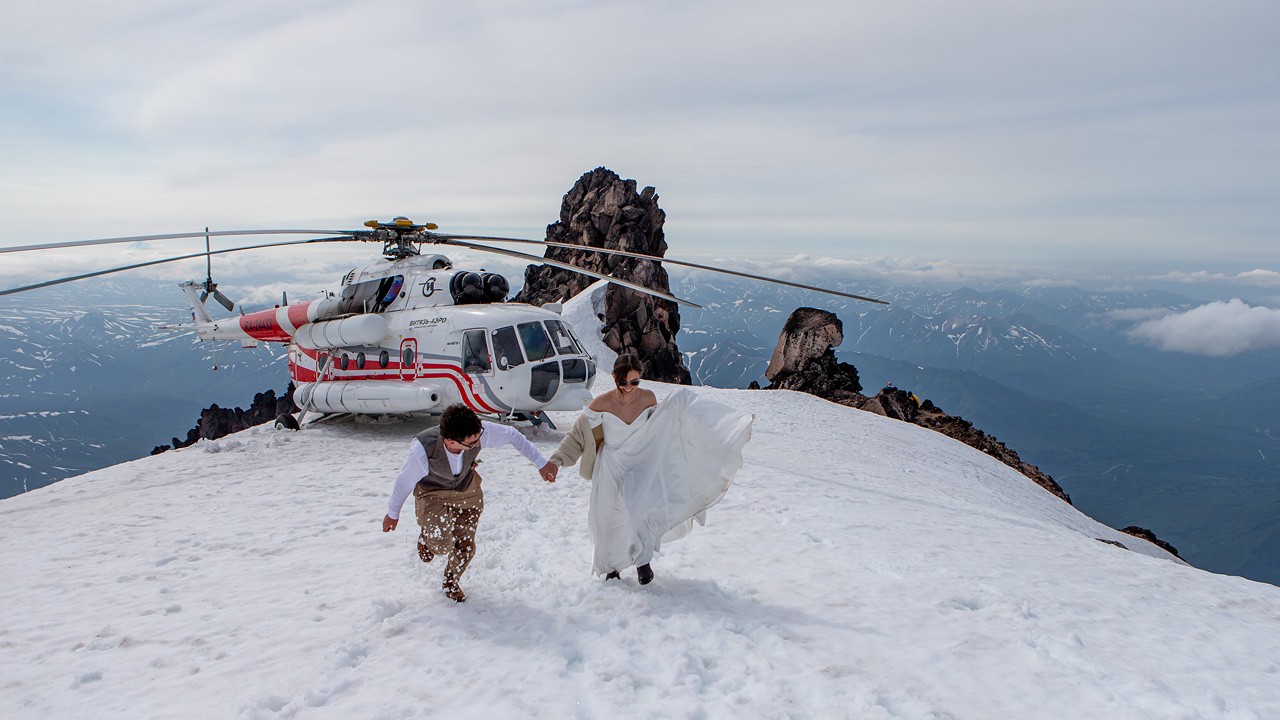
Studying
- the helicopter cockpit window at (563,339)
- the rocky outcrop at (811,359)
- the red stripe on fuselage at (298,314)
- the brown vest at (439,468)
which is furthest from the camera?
the rocky outcrop at (811,359)

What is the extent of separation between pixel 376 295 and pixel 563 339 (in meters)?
4.69

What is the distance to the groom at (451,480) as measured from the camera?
5730 millimetres

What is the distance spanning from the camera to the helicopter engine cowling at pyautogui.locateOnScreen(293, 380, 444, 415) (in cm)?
1445

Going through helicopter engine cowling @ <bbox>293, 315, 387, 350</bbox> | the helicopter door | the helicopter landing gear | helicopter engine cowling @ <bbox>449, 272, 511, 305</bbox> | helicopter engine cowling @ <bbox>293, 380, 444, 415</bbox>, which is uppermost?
helicopter engine cowling @ <bbox>449, 272, 511, 305</bbox>

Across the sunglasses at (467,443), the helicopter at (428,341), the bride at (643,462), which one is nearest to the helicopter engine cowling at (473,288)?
the helicopter at (428,341)

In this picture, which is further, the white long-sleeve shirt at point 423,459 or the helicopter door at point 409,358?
the helicopter door at point 409,358

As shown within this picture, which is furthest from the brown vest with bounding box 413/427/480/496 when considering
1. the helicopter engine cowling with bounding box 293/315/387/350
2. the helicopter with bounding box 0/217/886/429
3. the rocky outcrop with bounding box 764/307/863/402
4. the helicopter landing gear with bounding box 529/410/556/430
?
the rocky outcrop with bounding box 764/307/863/402

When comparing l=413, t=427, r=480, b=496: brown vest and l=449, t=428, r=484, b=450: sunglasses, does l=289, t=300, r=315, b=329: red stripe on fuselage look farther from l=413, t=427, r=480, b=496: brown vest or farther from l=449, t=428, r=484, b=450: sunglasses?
l=449, t=428, r=484, b=450: sunglasses

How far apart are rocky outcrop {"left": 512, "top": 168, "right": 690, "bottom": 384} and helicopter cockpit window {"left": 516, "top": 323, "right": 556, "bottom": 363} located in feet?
84.9

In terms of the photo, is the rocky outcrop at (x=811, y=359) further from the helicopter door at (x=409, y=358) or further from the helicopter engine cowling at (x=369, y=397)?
the helicopter engine cowling at (x=369, y=397)

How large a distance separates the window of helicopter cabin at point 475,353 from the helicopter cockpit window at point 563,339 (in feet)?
4.72

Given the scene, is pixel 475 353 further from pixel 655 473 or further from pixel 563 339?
pixel 655 473

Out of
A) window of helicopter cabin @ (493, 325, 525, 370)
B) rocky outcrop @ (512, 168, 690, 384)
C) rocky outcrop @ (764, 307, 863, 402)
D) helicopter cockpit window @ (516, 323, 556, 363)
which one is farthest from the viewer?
rocky outcrop @ (512, 168, 690, 384)

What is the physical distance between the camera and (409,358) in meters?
15.2
